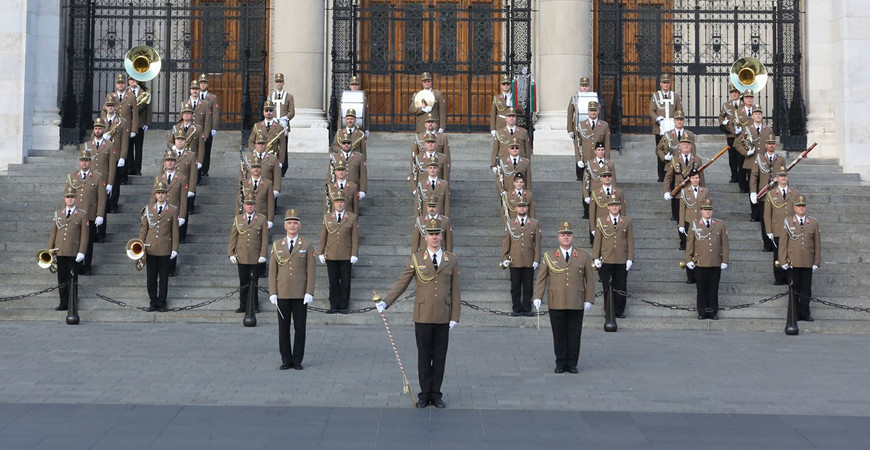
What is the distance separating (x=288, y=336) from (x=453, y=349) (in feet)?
7.80

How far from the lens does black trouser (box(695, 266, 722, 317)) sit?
14.9 metres

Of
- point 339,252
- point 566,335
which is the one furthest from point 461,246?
point 566,335

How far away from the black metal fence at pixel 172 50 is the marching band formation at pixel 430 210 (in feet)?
13.9

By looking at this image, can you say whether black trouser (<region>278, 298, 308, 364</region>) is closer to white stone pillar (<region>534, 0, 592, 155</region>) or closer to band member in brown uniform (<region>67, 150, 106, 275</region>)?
band member in brown uniform (<region>67, 150, 106, 275</region>)

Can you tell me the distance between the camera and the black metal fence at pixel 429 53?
2350 centimetres

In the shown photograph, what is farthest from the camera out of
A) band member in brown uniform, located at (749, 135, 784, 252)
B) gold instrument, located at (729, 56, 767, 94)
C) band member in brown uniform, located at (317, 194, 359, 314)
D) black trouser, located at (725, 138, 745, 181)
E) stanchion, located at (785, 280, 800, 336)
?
gold instrument, located at (729, 56, 767, 94)

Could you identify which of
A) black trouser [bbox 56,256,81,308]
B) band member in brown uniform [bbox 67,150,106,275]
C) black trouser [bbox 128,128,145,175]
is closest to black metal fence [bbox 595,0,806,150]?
black trouser [bbox 128,128,145,175]

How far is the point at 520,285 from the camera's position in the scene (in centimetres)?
1516

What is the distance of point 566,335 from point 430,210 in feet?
12.5

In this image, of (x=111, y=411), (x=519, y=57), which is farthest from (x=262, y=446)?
(x=519, y=57)

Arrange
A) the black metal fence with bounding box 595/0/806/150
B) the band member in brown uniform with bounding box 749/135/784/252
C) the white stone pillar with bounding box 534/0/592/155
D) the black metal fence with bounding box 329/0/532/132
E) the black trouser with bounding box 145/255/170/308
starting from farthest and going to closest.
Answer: the black metal fence with bounding box 329/0/532/132 → the black metal fence with bounding box 595/0/806/150 → the white stone pillar with bounding box 534/0/592/155 → the band member in brown uniform with bounding box 749/135/784/252 → the black trouser with bounding box 145/255/170/308

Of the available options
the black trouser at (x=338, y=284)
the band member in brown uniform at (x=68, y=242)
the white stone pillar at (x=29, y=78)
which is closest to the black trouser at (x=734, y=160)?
the black trouser at (x=338, y=284)

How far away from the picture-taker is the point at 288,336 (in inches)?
442

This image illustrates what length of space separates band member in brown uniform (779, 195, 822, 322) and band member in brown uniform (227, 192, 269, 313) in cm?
729
